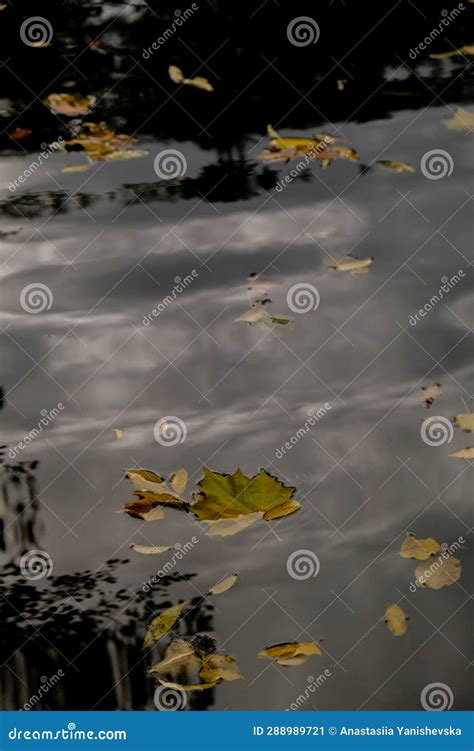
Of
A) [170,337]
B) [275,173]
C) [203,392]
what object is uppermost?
[275,173]

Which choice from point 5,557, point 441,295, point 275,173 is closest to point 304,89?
point 275,173

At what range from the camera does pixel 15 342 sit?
3.22 meters

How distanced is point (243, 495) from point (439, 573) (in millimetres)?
803

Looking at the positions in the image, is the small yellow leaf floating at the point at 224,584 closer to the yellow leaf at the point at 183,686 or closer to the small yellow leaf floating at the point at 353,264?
the yellow leaf at the point at 183,686

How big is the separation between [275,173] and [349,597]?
1.83 meters

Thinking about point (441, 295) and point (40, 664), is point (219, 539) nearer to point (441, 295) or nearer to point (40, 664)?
point (40, 664)

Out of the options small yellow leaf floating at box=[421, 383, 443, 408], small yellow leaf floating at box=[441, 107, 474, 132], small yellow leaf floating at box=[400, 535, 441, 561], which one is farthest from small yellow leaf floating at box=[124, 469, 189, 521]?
small yellow leaf floating at box=[441, 107, 474, 132]

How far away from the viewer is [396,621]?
2898 mm

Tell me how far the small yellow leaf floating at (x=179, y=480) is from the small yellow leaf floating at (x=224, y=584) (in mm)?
376

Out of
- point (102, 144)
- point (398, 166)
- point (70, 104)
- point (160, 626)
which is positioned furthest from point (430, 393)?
point (70, 104)

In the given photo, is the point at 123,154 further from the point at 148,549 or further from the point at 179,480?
the point at 148,549

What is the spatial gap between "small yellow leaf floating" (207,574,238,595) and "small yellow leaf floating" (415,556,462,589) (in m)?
0.70

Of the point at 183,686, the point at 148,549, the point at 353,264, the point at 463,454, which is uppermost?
the point at 353,264

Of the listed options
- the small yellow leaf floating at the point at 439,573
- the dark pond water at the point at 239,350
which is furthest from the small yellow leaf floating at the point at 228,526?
the small yellow leaf floating at the point at 439,573
